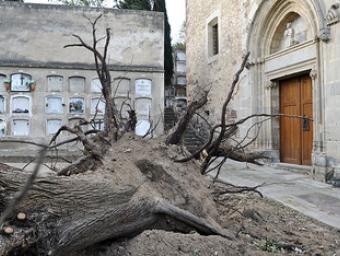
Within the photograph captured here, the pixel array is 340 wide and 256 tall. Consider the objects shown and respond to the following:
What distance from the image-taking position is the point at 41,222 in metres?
1.76

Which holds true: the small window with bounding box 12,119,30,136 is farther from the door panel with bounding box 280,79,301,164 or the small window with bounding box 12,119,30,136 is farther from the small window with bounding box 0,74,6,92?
the door panel with bounding box 280,79,301,164

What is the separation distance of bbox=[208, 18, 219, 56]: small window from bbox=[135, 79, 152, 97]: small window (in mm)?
2787

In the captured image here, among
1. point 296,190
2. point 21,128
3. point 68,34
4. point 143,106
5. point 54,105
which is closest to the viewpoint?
point 296,190

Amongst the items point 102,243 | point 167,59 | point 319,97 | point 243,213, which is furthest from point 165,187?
point 167,59

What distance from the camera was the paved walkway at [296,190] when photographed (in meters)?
4.41

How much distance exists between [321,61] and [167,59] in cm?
1224

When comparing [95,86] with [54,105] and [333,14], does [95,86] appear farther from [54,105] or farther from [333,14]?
[333,14]

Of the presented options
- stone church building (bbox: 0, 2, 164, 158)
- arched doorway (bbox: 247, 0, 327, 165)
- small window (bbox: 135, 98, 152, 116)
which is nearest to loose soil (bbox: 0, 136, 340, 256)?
arched doorway (bbox: 247, 0, 327, 165)

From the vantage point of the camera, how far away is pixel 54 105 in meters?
11.4

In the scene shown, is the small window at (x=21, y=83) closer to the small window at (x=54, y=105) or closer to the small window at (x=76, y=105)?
the small window at (x=54, y=105)

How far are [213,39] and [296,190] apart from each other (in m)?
8.64

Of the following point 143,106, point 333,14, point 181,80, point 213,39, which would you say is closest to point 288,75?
point 333,14

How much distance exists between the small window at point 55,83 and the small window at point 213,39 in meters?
5.31

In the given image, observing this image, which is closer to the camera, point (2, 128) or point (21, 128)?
point (2, 128)
